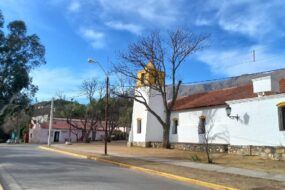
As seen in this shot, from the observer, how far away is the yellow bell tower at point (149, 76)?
35.9 meters

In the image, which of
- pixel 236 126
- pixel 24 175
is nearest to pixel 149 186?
pixel 24 175

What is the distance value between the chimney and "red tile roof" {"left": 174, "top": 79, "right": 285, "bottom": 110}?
1221 millimetres

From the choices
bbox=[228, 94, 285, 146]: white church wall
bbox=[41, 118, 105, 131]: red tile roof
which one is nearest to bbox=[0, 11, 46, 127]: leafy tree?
bbox=[228, 94, 285, 146]: white church wall

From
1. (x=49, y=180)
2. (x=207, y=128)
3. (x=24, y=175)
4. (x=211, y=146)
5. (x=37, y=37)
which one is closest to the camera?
(x=49, y=180)

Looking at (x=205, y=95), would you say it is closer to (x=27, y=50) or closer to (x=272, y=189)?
(x=27, y=50)

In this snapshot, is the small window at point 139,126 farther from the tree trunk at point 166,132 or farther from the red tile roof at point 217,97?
the tree trunk at point 166,132

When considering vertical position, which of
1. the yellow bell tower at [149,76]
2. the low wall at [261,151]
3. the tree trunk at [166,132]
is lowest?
the low wall at [261,151]

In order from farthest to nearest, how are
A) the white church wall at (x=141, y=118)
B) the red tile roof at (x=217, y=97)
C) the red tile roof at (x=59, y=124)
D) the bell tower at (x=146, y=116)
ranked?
the red tile roof at (x=59, y=124) < the white church wall at (x=141, y=118) < the bell tower at (x=146, y=116) < the red tile roof at (x=217, y=97)

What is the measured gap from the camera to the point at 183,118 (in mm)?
36812

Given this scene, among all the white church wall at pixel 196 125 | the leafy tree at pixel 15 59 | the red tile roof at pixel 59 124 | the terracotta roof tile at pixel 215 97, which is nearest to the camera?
the leafy tree at pixel 15 59

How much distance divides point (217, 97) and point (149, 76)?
733 centimetres

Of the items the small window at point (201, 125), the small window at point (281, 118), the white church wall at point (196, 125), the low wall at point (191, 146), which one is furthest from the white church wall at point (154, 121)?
the small window at point (281, 118)

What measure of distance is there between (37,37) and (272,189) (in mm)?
13606

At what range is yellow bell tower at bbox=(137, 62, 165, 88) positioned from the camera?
118 ft
